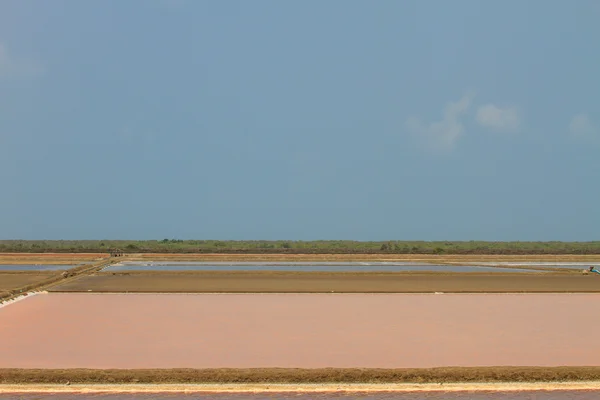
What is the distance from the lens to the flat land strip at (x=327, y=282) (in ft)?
81.3

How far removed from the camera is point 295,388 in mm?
10898

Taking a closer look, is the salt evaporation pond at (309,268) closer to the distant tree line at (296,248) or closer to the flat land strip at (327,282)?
the flat land strip at (327,282)

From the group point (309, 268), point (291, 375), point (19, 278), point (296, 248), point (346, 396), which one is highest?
point (296, 248)

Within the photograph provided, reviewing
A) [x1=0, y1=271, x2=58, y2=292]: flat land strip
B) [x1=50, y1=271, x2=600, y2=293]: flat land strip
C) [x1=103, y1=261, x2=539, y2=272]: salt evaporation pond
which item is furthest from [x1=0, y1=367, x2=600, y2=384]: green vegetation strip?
[x1=103, y1=261, x2=539, y2=272]: salt evaporation pond

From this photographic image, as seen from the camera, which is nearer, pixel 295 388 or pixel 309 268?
pixel 295 388

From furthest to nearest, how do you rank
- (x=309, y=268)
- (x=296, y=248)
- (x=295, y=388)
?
(x=296, y=248) → (x=309, y=268) → (x=295, y=388)

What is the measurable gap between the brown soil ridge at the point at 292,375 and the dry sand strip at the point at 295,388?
0.18 metres

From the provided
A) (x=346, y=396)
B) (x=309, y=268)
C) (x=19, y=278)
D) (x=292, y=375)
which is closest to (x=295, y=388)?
(x=292, y=375)

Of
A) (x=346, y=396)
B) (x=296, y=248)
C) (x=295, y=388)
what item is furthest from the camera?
(x=296, y=248)

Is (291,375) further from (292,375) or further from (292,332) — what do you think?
(292,332)

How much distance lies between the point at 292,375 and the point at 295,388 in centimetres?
46

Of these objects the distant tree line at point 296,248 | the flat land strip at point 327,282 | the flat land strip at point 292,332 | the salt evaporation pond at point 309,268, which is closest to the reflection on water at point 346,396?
the flat land strip at point 292,332

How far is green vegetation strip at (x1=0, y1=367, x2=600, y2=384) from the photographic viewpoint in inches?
439

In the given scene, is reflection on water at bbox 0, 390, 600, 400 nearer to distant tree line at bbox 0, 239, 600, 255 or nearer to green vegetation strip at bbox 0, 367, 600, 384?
green vegetation strip at bbox 0, 367, 600, 384
